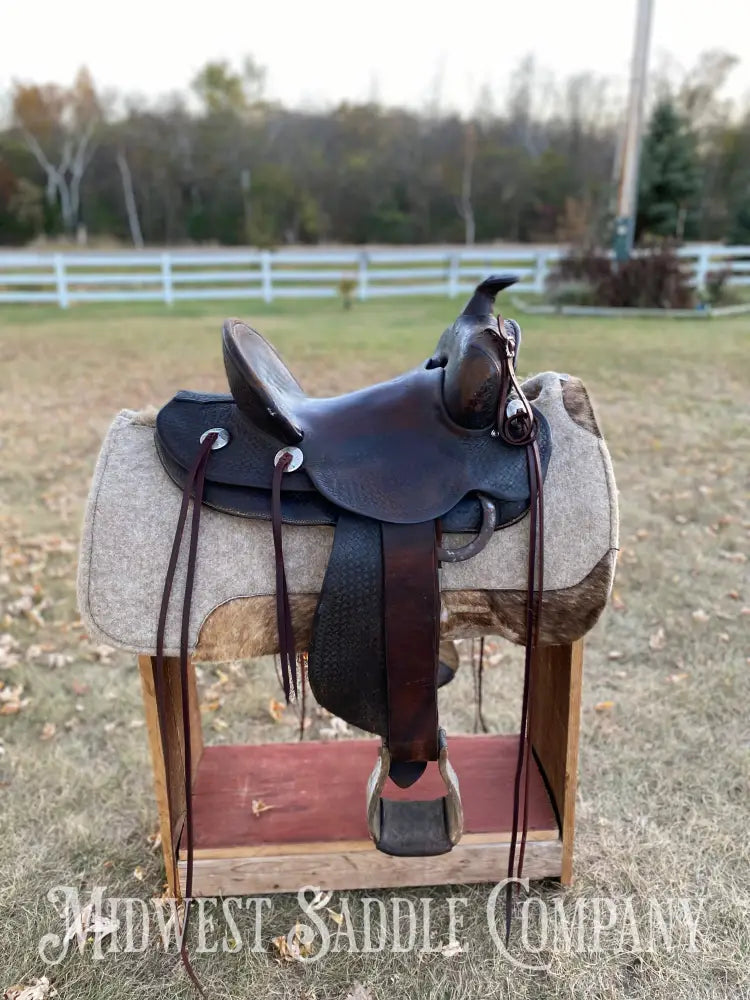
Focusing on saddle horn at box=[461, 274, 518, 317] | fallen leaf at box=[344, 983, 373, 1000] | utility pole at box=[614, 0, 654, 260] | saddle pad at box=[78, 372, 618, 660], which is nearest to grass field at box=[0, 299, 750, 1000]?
fallen leaf at box=[344, 983, 373, 1000]

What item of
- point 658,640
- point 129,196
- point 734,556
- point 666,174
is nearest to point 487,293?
point 658,640

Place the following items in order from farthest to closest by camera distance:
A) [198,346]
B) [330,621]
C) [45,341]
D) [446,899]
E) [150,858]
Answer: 1. [45,341]
2. [198,346]
3. [150,858]
4. [446,899]
5. [330,621]

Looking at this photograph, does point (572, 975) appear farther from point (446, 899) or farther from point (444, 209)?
point (444, 209)

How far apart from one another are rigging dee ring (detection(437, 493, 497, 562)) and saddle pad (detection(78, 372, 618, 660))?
5cm

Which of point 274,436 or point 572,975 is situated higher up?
point 274,436

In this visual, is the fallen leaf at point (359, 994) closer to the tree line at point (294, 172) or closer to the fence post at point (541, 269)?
the fence post at point (541, 269)

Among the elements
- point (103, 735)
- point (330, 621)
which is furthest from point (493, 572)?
point (103, 735)

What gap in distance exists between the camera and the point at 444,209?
30.7 metres

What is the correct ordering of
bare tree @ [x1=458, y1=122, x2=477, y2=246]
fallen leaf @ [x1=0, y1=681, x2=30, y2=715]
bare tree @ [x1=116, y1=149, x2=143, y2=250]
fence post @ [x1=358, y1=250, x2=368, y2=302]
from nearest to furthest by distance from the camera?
fallen leaf @ [x1=0, y1=681, x2=30, y2=715]
fence post @ [x1=358, y1=250, x2=368, y2=302]
bare tree @ [x1=116, y1=149, x2=143, y2=250]
bare tree @ [x1=458, y1=122, x2=477, y2=246]

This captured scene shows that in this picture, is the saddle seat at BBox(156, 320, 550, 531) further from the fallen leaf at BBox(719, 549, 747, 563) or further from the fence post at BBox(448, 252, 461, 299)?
the fence post at BBox(448, 252, 461, 299)

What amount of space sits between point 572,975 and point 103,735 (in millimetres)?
1468

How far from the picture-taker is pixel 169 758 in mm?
1389

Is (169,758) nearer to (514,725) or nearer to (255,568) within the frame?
(255,568)

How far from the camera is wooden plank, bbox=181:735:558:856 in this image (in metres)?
1.61
